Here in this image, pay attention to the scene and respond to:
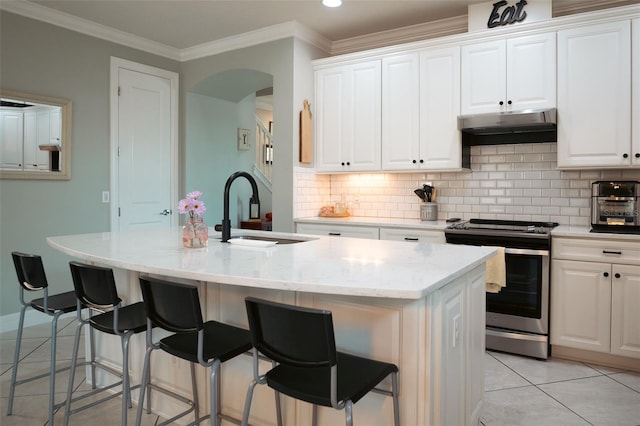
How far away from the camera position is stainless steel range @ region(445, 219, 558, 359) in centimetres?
338

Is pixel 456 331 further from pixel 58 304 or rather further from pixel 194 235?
pixel 58 304

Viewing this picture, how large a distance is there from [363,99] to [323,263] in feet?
9.46

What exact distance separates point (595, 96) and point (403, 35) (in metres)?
1.93

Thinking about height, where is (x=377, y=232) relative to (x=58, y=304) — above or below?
above

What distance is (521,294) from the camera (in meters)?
3.46

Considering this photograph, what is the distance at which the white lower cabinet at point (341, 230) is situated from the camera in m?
4.22

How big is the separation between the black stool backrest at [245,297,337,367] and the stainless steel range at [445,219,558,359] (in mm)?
2490

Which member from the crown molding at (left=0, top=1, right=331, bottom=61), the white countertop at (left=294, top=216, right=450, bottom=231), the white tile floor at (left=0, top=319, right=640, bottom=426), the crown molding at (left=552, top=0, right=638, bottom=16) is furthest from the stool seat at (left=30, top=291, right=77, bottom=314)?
the crown molding at (left=552, top=0, right=638, bottom=16)

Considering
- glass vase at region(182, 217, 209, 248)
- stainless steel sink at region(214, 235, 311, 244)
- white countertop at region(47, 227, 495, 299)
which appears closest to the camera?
white countertop at region(47, 227, 495, 299)

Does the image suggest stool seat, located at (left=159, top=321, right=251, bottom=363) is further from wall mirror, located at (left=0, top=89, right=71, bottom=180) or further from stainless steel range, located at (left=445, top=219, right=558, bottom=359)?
wall mirror, located at (left=0, top=89, right=71, bottom=180)

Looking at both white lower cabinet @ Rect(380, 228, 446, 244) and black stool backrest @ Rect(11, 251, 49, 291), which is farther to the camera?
white lower cabinet @ Rect(380, 228, 446, 244)

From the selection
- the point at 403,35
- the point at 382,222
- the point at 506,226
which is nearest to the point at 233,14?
the point at 403,35

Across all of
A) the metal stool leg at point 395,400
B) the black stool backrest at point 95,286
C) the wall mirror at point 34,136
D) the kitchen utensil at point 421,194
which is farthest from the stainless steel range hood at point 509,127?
the wall mirror at point 34,136

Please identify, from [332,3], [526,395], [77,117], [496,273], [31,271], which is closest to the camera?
[31,271]
